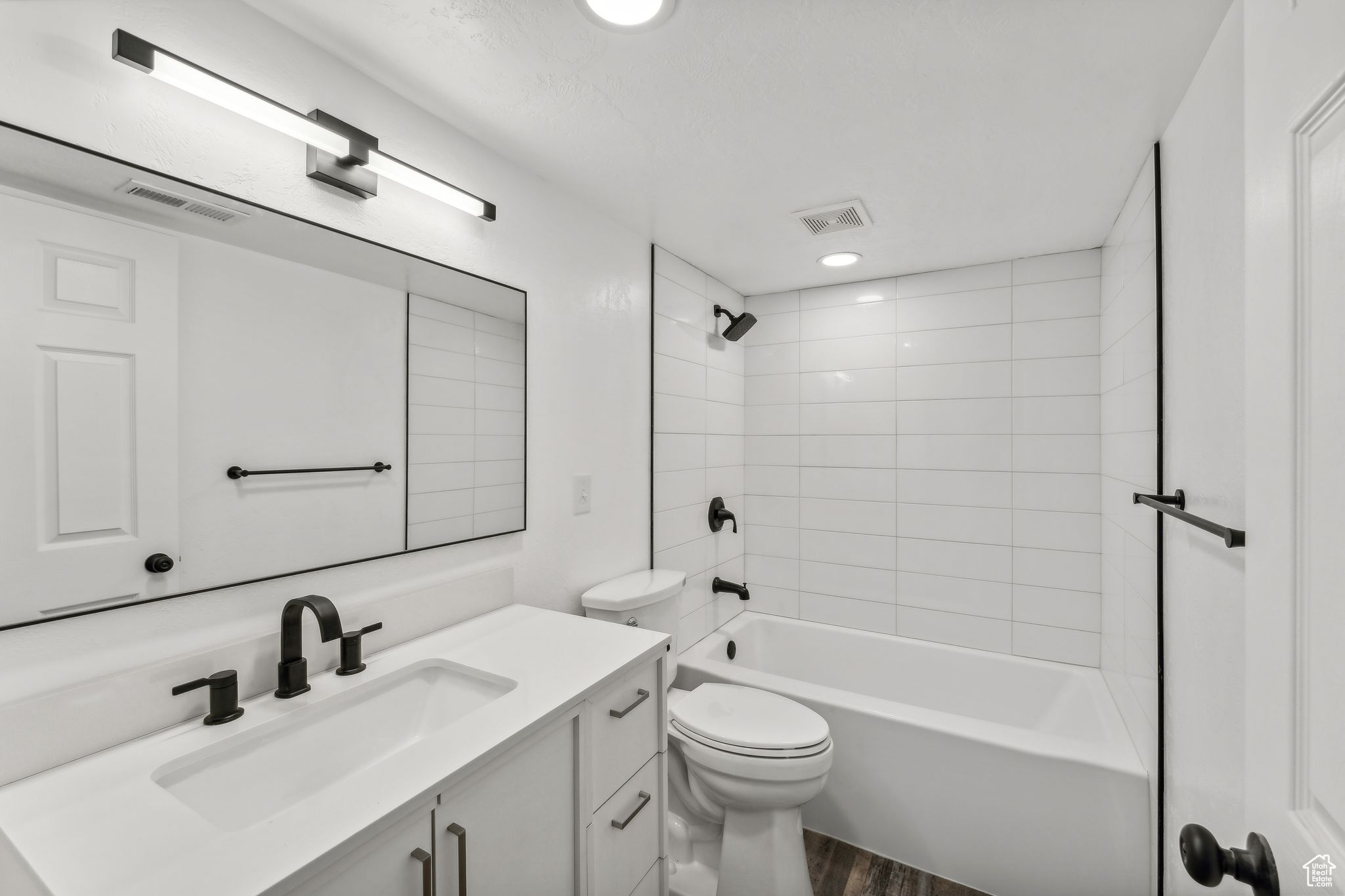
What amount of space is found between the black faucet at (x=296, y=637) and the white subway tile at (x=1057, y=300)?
9.08 feet

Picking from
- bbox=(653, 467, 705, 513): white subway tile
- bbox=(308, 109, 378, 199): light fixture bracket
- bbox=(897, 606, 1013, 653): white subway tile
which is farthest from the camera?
bbox=(897, 606, 1013, 653): white subway tile

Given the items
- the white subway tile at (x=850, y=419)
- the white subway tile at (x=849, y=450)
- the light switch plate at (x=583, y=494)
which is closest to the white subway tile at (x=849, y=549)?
the white subway tile at (x=849, y=450)

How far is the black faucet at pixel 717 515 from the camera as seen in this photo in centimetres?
281

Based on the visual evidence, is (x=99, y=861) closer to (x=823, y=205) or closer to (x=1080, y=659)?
(x=823, y=205)

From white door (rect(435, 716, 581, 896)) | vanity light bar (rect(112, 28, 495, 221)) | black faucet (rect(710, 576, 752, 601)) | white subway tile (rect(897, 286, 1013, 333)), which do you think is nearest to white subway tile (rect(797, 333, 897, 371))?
white subway tile (rect(897, 286, 1013, 333))

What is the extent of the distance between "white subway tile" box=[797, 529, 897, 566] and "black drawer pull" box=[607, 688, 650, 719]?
1.77 m

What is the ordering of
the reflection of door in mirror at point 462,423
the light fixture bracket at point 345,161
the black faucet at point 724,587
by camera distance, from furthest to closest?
the black faucet at point 724,587 → the reflection of door in mirror at point 462,423 → the light fixture bracket at point 345,161

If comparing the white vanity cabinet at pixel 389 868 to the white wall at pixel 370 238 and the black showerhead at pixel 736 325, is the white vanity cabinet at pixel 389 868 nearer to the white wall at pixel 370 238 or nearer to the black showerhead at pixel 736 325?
the white wall at pixel 370 238

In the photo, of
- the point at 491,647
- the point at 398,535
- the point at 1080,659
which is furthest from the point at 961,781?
the point at 398,535

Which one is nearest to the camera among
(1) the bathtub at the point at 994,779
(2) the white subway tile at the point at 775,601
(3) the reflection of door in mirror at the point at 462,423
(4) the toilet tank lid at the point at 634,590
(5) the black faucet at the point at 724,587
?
(3) the reflection of door in mirror at the point at 462,423

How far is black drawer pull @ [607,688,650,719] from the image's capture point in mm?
1263

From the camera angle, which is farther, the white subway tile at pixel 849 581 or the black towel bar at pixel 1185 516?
the white subway tile at pixel 849 581

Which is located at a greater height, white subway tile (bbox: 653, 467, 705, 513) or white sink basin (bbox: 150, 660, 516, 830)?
white subway tile (bbox: 653, 467, 705, 513)

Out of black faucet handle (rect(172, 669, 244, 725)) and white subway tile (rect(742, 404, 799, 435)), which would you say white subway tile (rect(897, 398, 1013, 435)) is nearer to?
white subway tile (rect(742, 404, 799, 435))
